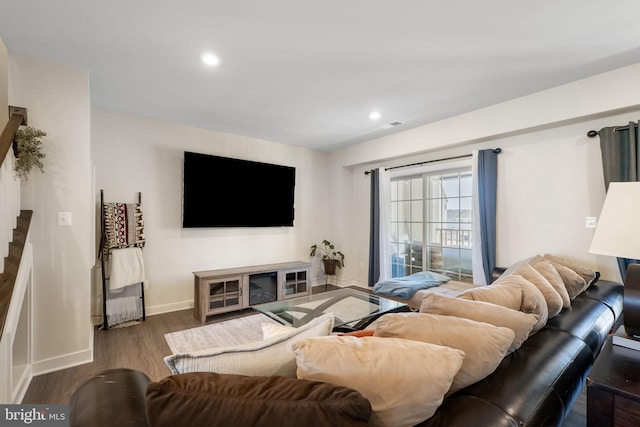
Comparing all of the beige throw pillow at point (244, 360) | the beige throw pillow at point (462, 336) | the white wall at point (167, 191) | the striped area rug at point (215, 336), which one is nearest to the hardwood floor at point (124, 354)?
the striped area rug at point (215, 336)

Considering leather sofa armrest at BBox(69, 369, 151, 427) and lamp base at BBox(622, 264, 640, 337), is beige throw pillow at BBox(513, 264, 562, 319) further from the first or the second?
leather sofa armrest at BBox(69, 369, 151, 427)

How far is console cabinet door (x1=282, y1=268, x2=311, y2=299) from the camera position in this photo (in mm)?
4207

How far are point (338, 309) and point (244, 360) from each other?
6.36 ft

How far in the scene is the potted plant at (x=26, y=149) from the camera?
211 centimetres

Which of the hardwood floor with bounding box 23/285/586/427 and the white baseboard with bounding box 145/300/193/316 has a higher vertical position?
the white baseboard with bounding box 145/300/193/316

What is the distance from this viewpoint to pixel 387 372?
2.67ft

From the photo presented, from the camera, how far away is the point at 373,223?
15.8 ft

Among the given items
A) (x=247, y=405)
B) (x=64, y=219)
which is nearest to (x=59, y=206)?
(x=64, y=219)

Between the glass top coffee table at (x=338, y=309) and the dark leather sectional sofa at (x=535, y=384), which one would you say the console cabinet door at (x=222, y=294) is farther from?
the dark leather sectional sofa at (x=535, y=384)

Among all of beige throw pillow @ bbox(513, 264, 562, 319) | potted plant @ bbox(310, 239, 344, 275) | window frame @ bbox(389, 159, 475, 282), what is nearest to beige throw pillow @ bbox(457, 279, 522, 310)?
beige throw pillow @ bbox(513, 264, 562, 319)

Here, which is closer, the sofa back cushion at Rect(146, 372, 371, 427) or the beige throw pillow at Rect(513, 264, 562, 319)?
the sofa back cushion at Rect(146, 372, 371, 427)

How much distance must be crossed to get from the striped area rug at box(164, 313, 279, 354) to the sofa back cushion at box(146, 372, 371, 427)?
2069 millimetres

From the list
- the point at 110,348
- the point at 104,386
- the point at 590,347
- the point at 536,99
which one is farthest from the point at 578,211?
the point at 110,348

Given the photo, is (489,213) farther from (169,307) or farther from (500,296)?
(169,307)
